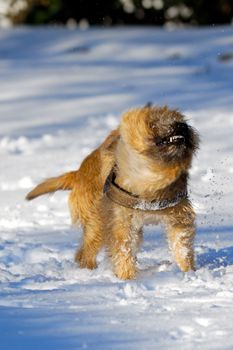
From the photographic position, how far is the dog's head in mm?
5621

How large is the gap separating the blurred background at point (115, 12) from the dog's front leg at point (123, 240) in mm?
20718

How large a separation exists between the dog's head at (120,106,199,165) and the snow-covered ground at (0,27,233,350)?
2.48 ft

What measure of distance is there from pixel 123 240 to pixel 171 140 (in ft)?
2.82

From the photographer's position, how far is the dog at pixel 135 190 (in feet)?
18.7

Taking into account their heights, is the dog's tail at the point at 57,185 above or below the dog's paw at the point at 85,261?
above

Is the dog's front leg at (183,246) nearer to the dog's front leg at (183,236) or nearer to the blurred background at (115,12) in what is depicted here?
the dog's front leg at (183,236)

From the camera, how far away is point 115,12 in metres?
28.0

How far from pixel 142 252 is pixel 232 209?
1.28 m

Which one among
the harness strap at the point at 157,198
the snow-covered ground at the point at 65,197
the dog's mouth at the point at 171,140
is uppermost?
the dog's mouth at the point at 171,140

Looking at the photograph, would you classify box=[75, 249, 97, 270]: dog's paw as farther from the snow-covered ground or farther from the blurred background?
the blurred background

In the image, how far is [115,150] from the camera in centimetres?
615

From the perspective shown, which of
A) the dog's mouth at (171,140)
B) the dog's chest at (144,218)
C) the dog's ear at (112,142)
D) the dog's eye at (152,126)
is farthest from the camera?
the dog's ear at (112,142)

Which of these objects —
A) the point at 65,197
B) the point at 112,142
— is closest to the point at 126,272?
the point at 112,142

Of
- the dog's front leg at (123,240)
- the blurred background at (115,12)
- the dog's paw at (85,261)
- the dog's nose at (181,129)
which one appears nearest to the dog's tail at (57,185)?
the dog's paw at (85,261)
